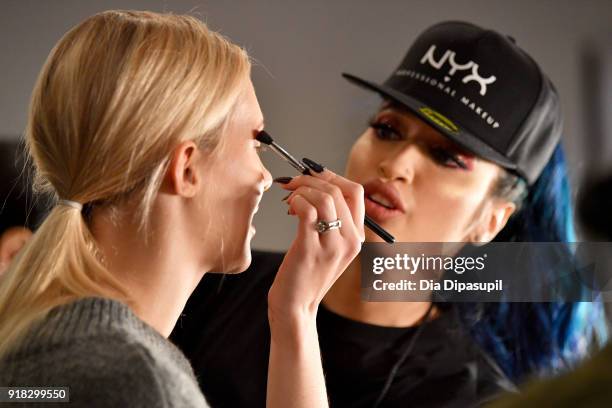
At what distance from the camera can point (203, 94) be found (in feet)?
2.35

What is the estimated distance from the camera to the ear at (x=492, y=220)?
44.6 inches

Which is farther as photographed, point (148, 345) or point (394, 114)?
point (394, 114)

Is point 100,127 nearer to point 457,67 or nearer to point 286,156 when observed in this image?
point 286,156

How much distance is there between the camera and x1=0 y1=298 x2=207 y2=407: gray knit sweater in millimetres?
568

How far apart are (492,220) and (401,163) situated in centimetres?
17

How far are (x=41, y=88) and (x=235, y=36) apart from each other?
49 cm

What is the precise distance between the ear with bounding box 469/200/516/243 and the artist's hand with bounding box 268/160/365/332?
365 mm

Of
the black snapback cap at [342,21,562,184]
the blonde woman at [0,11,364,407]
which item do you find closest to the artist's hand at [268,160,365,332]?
the blonde woman at [0,11,364,407]

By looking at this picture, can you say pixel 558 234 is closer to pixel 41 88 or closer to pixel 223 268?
pixel 223 268

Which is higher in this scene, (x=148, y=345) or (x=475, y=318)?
(x=148, y=345)

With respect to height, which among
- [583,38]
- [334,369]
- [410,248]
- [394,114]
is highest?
[583,38]

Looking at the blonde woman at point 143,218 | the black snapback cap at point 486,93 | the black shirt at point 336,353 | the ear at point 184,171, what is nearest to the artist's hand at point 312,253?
the blonde woman at point 143,218

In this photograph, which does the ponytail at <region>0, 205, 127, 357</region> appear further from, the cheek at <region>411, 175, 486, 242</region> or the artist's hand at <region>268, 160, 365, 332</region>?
the cheek at <region>411, 175, 486, 242</region>

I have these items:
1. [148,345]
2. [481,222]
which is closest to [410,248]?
[481,222]
